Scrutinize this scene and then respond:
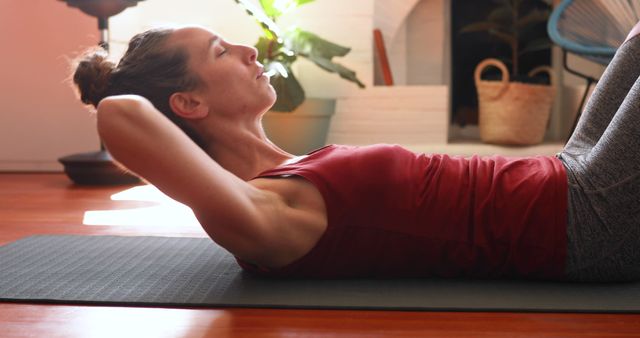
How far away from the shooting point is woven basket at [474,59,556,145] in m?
3.79

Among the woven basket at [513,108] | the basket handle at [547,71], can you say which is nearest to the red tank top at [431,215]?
the woven basket at [513,108]

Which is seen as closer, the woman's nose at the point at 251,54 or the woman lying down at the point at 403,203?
the woman lying down at the point at 403,203

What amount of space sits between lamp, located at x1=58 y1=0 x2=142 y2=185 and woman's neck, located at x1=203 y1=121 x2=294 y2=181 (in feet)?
6.08

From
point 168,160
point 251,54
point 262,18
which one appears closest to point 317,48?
point 262,18

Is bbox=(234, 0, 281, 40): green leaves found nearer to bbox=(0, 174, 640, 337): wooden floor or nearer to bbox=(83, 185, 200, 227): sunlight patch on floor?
bbox=(83, 185, 200, 227): sunlight patch on floor

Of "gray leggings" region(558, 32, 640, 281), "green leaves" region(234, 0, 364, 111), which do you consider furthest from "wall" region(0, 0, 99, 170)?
"gray leggings" region(558, 32, 640, 281)

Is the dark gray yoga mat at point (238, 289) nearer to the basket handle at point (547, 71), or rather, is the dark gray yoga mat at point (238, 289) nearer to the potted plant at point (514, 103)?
the potted plant at point (514, 103)

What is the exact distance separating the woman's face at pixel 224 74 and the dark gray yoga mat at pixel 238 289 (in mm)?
313

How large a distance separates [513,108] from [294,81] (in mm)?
1100

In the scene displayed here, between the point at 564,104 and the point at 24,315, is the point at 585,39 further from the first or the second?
the point at 24,315

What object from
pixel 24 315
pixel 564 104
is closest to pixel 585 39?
pixel 564 104

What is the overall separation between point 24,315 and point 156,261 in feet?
1.29

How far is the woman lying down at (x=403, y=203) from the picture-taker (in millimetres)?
1267

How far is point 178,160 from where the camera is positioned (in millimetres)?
1104
